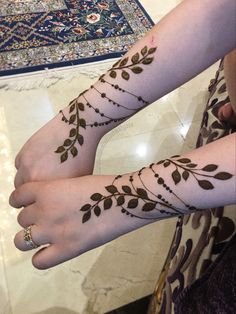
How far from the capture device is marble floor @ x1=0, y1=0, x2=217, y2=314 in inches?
33.3

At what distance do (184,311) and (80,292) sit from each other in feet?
1.22

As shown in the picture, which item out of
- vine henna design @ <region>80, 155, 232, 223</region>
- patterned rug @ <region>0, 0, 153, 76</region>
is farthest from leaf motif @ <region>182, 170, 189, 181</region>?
patterned rug @ <region>0, 0, 153, 76</region>

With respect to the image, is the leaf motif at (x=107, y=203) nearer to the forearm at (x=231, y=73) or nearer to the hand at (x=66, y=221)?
the hand at (x=66, y=221)

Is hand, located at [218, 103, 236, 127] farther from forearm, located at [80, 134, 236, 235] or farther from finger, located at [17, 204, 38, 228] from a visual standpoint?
finger, located at [17, 204, 38, 228]

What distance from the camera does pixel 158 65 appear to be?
0.58 metres

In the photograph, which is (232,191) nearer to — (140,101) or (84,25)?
(140,101)

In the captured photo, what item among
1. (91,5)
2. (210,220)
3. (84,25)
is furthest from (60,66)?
(210,220)

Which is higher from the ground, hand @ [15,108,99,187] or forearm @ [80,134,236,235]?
hand @ [15,108,99,187]

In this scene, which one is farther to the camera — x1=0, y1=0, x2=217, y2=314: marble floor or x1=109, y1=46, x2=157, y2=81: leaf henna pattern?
x1=0, y1=0, x2=217, y2=314: marble floor

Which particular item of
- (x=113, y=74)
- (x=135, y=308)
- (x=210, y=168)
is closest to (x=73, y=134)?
(x=113, y=74)

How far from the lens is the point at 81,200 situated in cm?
51

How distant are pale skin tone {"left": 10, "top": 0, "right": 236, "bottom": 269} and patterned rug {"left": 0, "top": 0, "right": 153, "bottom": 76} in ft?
2.47

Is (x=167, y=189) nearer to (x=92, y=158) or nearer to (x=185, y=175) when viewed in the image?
(x=185, y=175)

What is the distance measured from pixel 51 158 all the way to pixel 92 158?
0.23 feet
